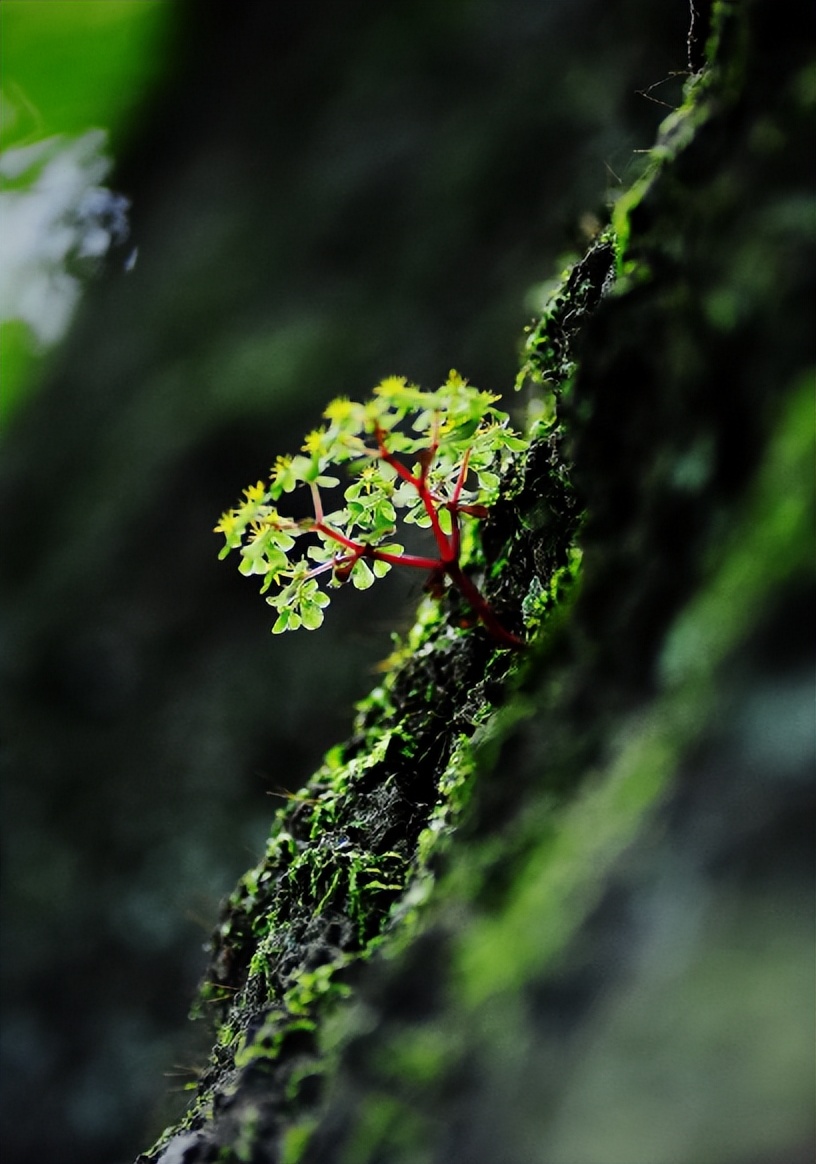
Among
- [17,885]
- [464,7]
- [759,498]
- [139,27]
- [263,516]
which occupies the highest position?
[17,885]

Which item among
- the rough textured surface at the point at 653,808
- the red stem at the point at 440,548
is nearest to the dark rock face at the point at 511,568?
the rough textured surface at the point at 653,808

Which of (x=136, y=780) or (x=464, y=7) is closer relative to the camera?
(x=464, y=7)

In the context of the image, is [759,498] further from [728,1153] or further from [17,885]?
[17,885]

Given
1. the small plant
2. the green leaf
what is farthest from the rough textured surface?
the green leaf

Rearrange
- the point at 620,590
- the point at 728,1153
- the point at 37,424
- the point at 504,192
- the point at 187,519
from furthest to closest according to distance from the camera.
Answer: the point at 187,519, the point at 504,192, the point at 37,424, the point at 620,590, the point at 728,1153

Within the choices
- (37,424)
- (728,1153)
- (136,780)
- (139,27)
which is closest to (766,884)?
(728,1153)

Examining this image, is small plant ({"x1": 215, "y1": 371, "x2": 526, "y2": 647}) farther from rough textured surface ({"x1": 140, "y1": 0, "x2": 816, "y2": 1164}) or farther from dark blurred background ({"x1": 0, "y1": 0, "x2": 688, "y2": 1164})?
dark blurred background ({"x1": 0, "y1": 0, "x2": 688, "y2": 1164})

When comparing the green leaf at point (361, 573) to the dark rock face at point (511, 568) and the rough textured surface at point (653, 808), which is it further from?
the rough textured surface at point (653, 808)
